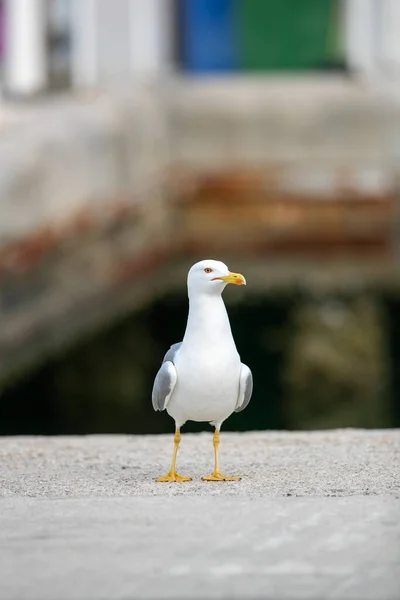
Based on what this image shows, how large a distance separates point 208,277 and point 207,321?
146mm

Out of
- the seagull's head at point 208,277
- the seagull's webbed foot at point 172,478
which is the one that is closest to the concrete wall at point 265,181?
the seagull's webbed foot at point 172,478

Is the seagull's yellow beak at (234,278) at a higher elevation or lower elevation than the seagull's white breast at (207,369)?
higher

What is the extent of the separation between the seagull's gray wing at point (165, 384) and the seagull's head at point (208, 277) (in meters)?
0.27

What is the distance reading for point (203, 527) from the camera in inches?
147

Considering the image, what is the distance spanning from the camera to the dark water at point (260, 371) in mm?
12469

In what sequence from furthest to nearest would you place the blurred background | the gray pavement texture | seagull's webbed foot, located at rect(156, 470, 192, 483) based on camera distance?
the blurred background < seagull's webbed foot, located at rect(156, 470, 192, 483) < the gray pavement texture

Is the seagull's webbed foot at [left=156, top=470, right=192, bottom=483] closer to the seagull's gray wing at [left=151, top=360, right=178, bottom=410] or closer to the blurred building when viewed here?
the seagull's gray wing at [left=151, top=360, right=178, bottom=410]

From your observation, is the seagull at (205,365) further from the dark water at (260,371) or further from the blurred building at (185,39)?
the blurred building at (185,39)

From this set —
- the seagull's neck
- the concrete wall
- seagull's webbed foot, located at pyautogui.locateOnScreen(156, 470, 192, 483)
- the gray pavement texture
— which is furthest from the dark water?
the seagull's neck

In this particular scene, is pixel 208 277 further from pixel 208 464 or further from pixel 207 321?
pixel 208 464

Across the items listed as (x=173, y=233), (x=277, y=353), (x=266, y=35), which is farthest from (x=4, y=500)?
(x=266, y=35)

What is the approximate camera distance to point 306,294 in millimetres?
13375

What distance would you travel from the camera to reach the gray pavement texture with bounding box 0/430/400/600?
3252 mm

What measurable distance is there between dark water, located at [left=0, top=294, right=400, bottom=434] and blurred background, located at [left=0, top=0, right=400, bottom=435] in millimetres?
21
